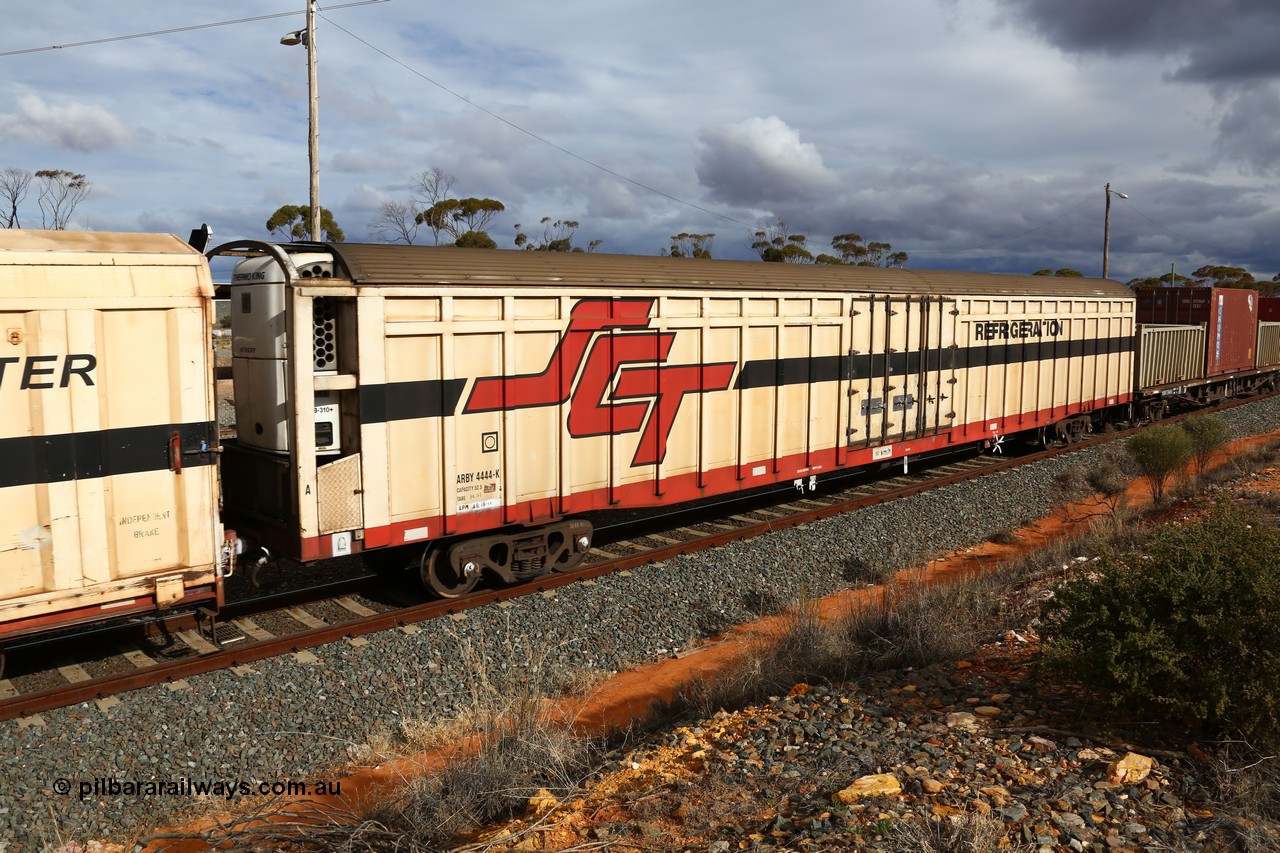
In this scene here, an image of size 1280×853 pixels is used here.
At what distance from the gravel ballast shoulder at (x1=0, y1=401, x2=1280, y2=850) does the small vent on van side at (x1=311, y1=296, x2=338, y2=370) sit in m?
2.56

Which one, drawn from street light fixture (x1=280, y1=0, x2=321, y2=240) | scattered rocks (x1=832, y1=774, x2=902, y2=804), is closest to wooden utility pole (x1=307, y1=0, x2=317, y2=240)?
street light fixture (x1=280, y1=0, x2=321, y2=240)

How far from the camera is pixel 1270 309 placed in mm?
33281

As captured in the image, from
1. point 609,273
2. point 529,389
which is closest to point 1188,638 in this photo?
point 529,389

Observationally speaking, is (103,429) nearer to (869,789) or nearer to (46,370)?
(46,370)

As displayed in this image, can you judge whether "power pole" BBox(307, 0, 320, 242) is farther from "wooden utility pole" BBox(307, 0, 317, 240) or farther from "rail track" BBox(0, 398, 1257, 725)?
"rail track" BBox(0, 398, 1257, 725)

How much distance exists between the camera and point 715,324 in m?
11.0

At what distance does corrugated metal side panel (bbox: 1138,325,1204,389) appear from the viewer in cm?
2169

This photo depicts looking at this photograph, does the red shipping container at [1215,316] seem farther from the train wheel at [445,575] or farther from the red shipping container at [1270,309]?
the train wheel at [445,575]

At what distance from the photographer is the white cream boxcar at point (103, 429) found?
6340 mm

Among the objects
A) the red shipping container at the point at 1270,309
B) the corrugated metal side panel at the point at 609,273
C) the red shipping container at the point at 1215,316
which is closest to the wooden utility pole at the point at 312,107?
the corrugated metal side panel at the point at 609,273

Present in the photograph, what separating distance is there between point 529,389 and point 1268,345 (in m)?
30.9

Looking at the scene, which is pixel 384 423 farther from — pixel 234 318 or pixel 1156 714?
pixel 1156 714

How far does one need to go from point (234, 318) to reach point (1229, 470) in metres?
16.1

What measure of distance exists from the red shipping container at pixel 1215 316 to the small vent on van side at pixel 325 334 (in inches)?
974
